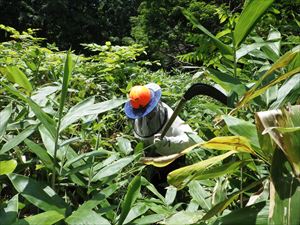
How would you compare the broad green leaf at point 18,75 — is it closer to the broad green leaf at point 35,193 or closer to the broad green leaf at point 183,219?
the broad green leaf at point 35,193

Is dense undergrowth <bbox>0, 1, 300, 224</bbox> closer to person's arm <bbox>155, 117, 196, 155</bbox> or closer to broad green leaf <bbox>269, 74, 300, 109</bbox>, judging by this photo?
broad green leaf <bbox>269, 74, 300, 109</bbox>

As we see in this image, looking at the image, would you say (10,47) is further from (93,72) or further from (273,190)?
(273,190)

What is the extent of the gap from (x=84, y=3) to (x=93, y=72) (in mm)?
25933

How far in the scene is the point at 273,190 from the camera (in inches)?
24.3

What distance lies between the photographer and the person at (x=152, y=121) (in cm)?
221

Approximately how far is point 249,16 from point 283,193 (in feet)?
1.40

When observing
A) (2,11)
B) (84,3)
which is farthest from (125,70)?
(84,3)

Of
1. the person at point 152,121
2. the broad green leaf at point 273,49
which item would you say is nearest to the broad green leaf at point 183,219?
the broad green leaf at point 273,49

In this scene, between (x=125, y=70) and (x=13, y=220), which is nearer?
(x=13, y=220)

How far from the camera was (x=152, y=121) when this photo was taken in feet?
7.76

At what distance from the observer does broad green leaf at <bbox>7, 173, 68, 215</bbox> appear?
857 mm

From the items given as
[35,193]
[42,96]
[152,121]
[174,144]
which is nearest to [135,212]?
[35,193]

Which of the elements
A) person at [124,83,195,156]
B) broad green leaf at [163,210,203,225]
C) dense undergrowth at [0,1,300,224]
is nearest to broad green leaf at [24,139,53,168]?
dense undergrowth at [0,1,300,224]

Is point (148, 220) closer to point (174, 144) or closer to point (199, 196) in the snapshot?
point (199, 196)
